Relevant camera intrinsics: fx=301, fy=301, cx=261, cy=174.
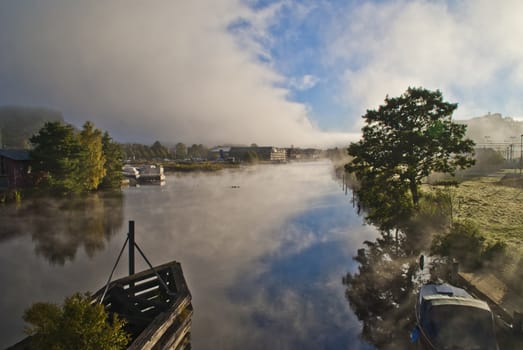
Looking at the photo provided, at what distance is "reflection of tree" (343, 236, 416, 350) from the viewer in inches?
419

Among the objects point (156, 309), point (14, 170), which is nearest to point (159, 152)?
point (14, 170)

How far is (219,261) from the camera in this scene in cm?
1836

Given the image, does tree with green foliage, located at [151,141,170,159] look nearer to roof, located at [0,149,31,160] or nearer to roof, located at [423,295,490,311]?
roof, located at [0,149,31,160]

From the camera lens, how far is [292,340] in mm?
10656

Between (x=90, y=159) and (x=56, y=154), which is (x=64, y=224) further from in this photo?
(x=90, y=159)

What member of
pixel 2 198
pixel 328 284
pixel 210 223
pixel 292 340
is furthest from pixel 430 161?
pixel 2 198

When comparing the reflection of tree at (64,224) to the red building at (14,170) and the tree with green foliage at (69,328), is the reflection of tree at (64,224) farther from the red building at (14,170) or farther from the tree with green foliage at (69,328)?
the tree with green foliage at (69,328)

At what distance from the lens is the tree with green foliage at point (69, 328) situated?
593 centimetres

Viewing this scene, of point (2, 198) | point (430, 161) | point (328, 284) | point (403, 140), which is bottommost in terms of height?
point (328, 284)

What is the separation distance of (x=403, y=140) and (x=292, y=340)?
48.5 ft

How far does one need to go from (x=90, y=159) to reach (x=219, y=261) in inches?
1313

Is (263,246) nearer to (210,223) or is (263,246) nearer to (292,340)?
(210,223)

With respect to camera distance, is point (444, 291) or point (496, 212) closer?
point (444, 291)

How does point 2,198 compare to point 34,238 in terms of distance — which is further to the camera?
point 2,198
